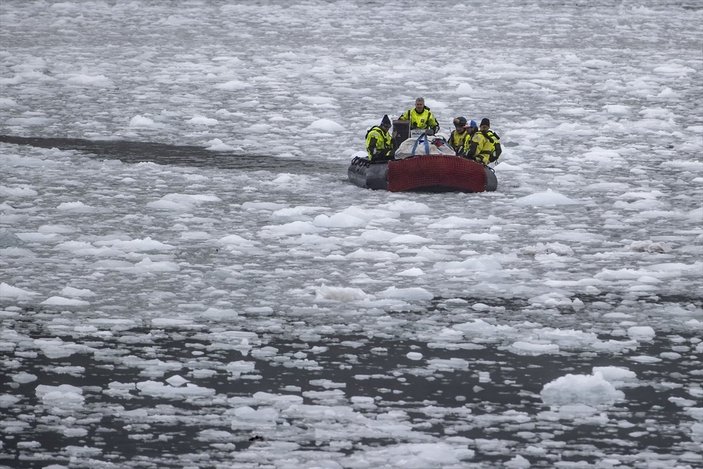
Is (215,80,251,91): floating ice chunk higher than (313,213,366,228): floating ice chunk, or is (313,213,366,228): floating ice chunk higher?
(215,80,251,91): floating ice chunk

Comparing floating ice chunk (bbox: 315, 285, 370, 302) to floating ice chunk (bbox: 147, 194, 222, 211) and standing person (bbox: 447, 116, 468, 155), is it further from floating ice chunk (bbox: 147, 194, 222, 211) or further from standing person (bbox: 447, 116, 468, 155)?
standing person (bbox: 447, 116, 468, 155)

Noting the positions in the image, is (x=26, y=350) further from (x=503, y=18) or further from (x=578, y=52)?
(x=503, y=18)

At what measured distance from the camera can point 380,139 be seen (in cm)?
1458

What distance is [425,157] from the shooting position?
14.2m

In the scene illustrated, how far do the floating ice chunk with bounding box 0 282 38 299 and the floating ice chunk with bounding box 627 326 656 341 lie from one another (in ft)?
14.4

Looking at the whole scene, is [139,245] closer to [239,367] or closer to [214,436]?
[239,367]

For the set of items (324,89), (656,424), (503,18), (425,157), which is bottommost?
(656,424)

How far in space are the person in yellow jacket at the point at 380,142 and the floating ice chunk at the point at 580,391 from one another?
7.01 m

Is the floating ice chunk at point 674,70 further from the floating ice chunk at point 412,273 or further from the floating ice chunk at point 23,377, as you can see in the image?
the floating ice chunk at point 23,377

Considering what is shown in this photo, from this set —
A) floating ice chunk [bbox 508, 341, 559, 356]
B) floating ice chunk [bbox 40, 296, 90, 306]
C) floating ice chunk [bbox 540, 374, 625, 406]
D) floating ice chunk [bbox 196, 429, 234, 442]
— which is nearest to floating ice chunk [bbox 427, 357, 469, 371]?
floating ice chunk [bbox 508, 341, 559, 356]

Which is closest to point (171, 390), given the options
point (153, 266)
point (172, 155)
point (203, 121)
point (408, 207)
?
point (153, 266)

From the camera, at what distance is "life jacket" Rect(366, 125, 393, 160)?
1452 centimetres

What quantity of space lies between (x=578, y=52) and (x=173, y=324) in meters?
21.8

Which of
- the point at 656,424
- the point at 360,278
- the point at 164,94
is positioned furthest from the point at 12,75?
the point at 656,424
